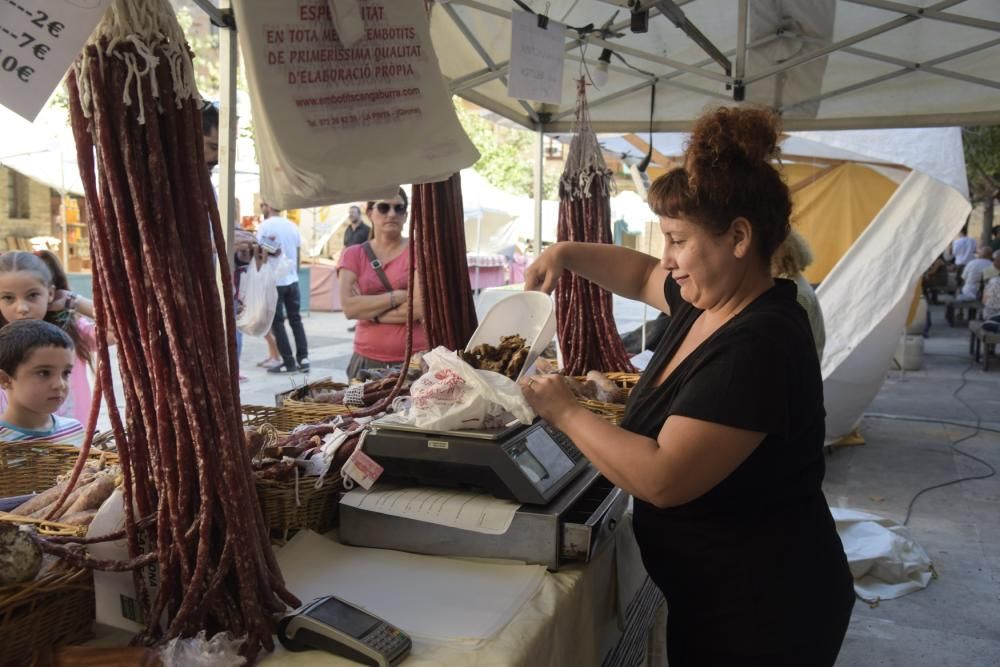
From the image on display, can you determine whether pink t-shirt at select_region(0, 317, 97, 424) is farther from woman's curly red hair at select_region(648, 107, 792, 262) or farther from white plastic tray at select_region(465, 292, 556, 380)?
woman's curly red hair at select_region(648, 107, 792, 262)

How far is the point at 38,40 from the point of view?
3.60ft

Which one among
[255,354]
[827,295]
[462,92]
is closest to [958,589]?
[827,295]

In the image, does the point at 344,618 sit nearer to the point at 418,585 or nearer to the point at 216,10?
the point at 418,585

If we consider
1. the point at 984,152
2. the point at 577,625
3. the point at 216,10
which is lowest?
the point at 577,625

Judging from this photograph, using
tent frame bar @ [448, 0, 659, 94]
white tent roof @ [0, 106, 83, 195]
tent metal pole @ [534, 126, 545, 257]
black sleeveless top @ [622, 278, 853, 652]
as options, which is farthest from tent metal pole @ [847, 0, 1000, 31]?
white tent roof @ [0, 106, 83, 195]

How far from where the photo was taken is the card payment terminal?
3.90 ft

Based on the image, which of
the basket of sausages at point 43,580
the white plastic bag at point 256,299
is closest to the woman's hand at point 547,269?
the basket of sausages at point 43,580

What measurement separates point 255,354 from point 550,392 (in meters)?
8.64

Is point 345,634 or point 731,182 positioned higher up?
point 731,182

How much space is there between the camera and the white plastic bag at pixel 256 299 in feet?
18.4

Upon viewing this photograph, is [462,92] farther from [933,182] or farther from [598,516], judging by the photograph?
[933,182]

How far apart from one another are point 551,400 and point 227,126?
127 cm

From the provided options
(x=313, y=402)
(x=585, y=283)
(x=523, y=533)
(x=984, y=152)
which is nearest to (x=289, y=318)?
(x=585, y=283)

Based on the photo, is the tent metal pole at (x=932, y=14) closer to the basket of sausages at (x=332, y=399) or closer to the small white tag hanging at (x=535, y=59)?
the small white tag hanging at (x=535, y=59)
